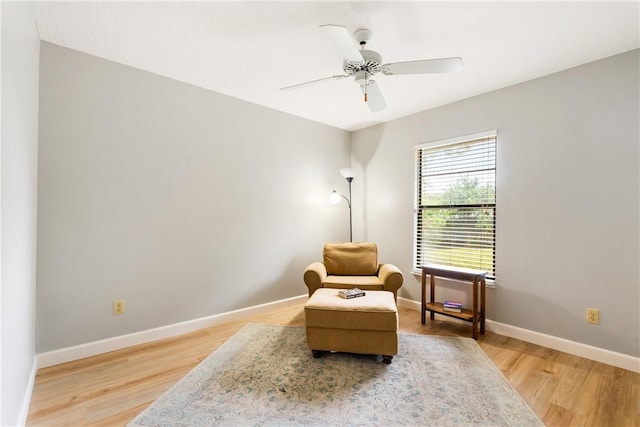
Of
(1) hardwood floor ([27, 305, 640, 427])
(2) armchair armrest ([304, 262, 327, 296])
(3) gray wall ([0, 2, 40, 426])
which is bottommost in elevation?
(1) hardwood floor ([27, 305, 640, 427])

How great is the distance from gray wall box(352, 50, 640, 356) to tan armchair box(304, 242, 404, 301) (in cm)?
88

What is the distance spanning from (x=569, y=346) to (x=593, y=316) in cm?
33

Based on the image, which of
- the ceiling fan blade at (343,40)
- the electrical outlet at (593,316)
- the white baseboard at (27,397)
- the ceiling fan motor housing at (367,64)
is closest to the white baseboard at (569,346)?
the electrical outlet at (593,316)

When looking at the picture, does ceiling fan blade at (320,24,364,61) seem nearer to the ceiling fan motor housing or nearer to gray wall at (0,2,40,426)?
the ceiling fan motor housing

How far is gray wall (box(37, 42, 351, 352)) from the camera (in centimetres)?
228

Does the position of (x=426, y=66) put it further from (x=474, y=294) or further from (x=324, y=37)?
(x=474, y=294)

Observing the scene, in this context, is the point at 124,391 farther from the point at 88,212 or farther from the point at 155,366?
the point at 88,212

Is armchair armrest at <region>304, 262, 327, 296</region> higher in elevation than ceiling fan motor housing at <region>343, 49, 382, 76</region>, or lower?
lower

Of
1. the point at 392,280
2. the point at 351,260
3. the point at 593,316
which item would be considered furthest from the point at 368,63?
the point at 593,316

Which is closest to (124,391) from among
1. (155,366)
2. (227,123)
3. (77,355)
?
(155,366)

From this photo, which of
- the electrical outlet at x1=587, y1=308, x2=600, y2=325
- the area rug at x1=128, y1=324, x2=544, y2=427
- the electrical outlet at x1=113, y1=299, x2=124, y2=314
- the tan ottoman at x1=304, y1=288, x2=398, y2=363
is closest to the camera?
the area rug at x1=128, y1=324, x2=544, y2=427

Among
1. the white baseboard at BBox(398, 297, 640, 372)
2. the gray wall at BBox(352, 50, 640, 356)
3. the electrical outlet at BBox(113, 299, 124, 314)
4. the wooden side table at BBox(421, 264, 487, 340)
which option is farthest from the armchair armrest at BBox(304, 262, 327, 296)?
the white baseboard at BBox(398, 297, 640, 372)

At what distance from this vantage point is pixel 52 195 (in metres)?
2.24

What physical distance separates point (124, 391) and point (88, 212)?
140cm
